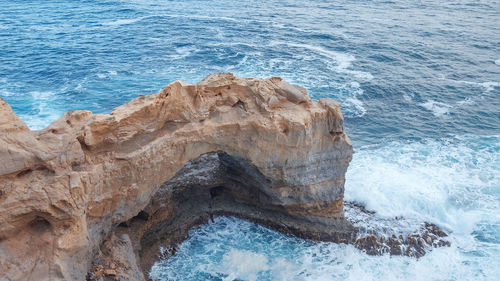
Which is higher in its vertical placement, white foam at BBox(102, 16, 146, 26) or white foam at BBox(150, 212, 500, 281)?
white foam at BBox(102, 16, 146, 26)

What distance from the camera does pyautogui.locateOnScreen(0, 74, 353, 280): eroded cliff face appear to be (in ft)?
42.8

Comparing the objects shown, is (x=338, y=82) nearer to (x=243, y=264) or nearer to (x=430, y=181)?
(x=430, y=181)

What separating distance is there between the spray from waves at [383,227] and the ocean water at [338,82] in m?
0.07

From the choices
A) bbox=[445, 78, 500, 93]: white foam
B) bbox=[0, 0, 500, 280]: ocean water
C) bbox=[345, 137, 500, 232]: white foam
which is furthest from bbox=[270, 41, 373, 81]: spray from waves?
bbox=[345, 137, 500, 232]: white foam

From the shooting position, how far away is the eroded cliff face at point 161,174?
13.0 m

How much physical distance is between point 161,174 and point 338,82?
27.3 metres

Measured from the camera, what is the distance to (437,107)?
3675 cm

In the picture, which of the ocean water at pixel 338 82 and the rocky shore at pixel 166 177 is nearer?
the rocky shore at pixel 166 177

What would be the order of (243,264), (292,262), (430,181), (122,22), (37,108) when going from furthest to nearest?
(122,22), (37,108), (430,181), (292,262), (243,264)

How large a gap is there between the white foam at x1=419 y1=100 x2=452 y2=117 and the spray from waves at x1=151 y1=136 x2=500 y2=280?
25.1ft

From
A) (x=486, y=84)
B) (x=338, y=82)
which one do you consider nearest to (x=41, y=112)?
(x=338, y=82)

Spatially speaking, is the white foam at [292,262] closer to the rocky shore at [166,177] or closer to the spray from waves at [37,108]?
the rocky shore at [166,177]

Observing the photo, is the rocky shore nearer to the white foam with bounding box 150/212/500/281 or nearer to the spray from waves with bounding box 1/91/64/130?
the white foam with bounding box 150/212/500/281

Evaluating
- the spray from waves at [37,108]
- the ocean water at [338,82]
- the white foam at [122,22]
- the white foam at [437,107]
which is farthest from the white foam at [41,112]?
the white foam at [437,107]
